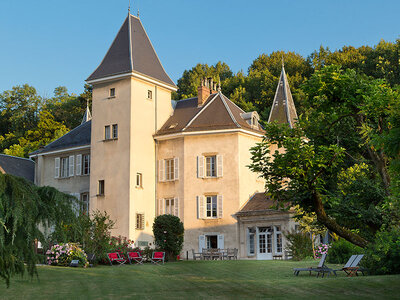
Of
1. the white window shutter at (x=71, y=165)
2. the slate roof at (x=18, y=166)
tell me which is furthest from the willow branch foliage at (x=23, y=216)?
the slate roof at (x=18, y=166)

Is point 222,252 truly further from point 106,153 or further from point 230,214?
point 106,153

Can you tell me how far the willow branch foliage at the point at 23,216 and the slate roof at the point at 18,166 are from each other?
35.9 metres

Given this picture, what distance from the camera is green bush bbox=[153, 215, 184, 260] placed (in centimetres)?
2972

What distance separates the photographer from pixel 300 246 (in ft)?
105

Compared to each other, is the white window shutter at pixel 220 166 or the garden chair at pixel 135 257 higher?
the white window shutter at pixel 220 166

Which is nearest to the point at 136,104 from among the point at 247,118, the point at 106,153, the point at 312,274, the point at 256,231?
the point at 106,153

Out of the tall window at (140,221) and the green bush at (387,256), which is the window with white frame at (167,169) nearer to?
the tall window at (140,221)

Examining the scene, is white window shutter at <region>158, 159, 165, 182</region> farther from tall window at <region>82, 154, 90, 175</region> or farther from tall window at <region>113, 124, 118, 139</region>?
tall window at <region>82, 154, 90, 175</region>

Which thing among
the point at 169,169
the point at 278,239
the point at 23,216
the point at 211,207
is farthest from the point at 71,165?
the point at 23,216

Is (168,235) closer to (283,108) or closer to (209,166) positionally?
(209,166)

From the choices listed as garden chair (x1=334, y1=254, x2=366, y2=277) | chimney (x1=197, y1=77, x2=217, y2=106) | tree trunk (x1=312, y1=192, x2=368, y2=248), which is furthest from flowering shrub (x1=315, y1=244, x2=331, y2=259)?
chimney (x1=197, y1=77, x2=217, y2=106)

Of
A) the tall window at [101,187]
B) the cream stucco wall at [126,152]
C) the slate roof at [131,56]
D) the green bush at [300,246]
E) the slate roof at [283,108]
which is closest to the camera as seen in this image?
the green bush at [300,246]

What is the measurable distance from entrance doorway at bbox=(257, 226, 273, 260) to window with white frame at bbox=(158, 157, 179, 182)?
6.87 m

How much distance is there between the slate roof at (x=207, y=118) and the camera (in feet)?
123
